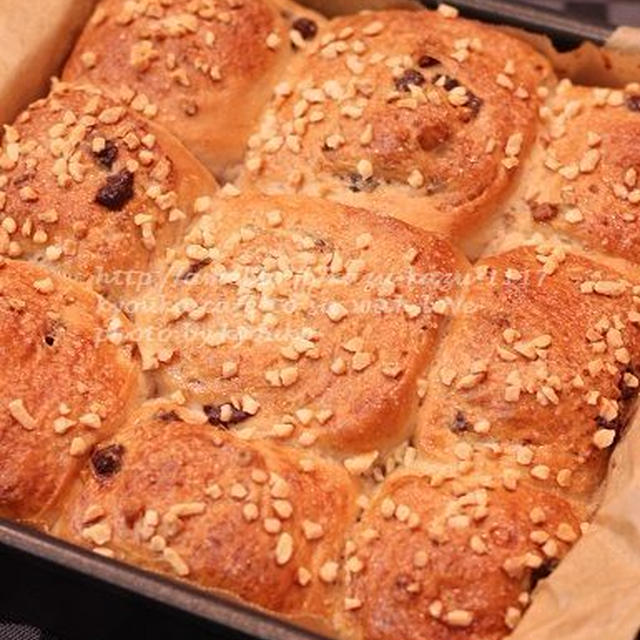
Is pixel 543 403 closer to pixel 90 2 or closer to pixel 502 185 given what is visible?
pixel 502 185

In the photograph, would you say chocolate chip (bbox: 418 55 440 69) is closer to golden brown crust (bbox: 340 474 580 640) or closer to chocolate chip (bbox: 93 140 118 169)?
chocolate chip (bbox: 93 140 118 169)

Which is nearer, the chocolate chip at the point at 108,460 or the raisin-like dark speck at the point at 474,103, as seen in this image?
the chocolate chip at the point at 108,460

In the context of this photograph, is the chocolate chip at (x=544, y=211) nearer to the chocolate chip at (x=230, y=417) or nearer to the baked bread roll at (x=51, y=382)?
the chocolate chip at (x=230, y=417)

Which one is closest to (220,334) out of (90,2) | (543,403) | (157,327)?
(157,327)

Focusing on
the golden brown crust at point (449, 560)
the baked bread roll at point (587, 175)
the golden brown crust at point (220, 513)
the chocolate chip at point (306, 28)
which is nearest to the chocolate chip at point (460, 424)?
the golden brown crust at point (449, 560)

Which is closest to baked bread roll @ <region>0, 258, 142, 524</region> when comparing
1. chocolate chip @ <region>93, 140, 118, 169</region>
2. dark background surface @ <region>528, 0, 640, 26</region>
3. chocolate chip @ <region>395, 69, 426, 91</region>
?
chocolate chip @ <region>93, 140, 118, 169</region>

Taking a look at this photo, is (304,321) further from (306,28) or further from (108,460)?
(306,28)

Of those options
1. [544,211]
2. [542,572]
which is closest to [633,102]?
[544,211]
